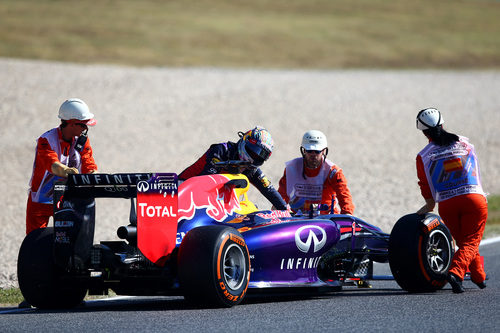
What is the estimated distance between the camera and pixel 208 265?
7.63 m

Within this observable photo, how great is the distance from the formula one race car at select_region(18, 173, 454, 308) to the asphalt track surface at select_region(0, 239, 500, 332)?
193mm

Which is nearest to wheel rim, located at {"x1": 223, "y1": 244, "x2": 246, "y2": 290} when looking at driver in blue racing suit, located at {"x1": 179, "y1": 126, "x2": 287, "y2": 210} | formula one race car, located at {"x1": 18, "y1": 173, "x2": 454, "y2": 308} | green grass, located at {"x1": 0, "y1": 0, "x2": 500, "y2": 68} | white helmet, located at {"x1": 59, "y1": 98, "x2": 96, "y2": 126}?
formula one race car, located at {"x1": 18, "y1": 173, "x2": 454, "y2": 308}

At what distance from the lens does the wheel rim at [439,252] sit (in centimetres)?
927

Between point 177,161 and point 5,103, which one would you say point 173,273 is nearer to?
point 177,161

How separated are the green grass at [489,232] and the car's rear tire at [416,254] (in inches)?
124

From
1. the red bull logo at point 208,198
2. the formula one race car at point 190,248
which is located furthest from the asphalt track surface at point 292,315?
the red bull logo at point 208,198

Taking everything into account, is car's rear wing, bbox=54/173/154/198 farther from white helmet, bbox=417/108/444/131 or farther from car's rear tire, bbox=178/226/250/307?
white helmet, bbox=417/108/444/131

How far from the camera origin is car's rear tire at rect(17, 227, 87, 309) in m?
8.14

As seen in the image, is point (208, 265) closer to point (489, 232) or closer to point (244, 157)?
point (244, 157)

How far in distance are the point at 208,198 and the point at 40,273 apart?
1.69m

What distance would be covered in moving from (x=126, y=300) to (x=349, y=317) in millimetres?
2901

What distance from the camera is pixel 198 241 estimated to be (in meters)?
7.73

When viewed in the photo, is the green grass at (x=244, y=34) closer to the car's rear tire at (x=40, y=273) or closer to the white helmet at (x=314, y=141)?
the white helmet at (x=314, y=141)

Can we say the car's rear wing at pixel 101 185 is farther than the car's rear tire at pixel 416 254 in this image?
No
